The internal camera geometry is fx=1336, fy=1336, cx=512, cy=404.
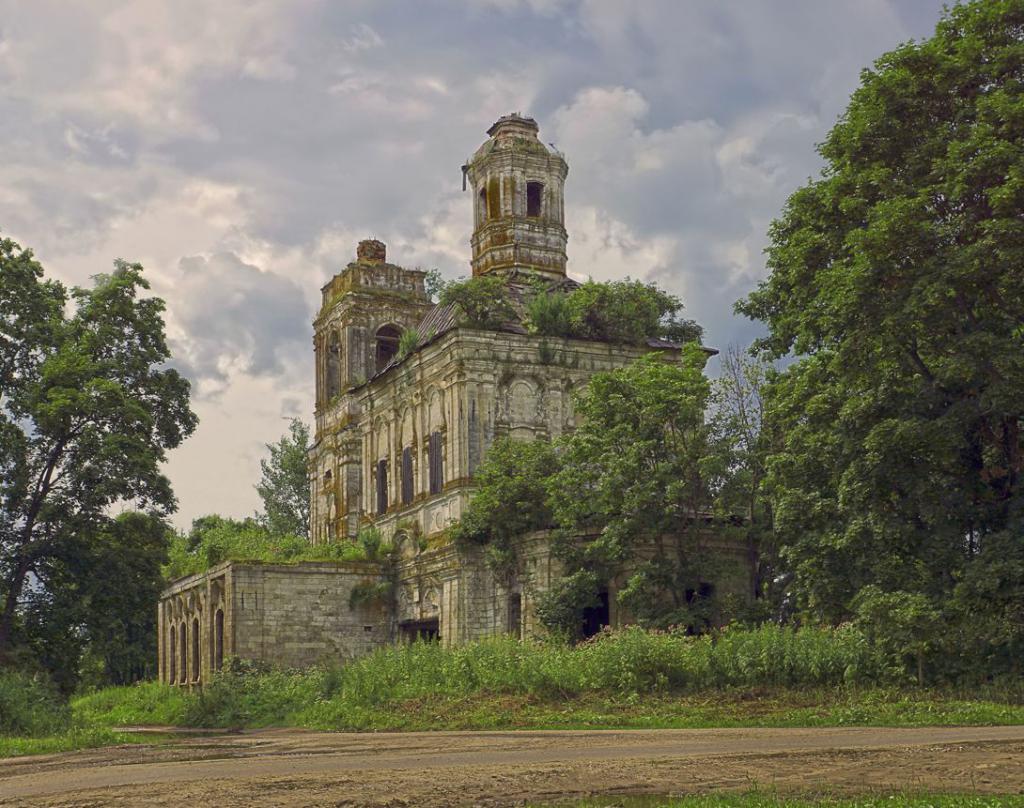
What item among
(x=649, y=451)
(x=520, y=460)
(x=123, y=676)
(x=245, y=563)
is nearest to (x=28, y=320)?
(x=245, y=563)

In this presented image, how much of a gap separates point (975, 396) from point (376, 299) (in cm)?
2810

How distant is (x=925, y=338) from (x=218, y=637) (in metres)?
25.5

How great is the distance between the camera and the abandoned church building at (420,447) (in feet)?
127

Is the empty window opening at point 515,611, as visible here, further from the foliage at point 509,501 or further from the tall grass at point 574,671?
the tall grass at point 574,671

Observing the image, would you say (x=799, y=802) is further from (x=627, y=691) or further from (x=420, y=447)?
(x=420, y=447)

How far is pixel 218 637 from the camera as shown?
135ft

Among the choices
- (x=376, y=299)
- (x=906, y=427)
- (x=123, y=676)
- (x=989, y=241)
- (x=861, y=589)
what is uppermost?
(x=376, y=299)

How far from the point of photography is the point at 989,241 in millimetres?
21453

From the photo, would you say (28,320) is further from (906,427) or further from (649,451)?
(906,427)

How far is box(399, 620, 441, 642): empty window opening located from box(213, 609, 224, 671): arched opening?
5.48 m

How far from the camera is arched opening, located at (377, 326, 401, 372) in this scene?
47.8 metres

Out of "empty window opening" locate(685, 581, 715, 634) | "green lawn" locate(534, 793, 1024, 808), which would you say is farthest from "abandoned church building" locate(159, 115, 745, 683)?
"green lawn" locate(534, 793, 1024, 808)

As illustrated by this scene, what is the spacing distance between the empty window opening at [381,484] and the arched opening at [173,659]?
339 inches

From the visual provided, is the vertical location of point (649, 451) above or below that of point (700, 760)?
above
